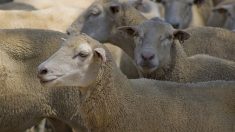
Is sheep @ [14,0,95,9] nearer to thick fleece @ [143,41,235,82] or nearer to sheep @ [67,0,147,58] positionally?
sheep @ [67,0,147,58]

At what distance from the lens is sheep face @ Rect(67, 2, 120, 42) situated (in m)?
7.39

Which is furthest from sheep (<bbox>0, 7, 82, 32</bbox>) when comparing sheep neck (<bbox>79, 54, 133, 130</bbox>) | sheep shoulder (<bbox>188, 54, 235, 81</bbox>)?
sheep neck (<bbox>79, 54, 133, 130</bbox>)

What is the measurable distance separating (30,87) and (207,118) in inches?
74.2

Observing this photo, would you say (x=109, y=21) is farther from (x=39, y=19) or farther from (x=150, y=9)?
(x=150, y=9)

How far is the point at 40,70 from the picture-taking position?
4418mm

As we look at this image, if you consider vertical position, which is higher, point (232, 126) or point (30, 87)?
point (232, 126)

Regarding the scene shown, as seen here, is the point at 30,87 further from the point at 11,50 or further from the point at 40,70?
the point at 40,70

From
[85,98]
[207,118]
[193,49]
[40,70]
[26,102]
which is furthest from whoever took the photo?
[193,49]

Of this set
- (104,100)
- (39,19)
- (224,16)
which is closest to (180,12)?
(224,16)

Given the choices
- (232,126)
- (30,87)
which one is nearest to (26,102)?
(30,87)

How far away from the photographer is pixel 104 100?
4758 millimetres

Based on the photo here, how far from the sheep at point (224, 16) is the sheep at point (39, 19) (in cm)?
207

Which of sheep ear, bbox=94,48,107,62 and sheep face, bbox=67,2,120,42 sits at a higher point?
sheep ear, bbox=94,48,107,62

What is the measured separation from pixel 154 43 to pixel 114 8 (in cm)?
132
